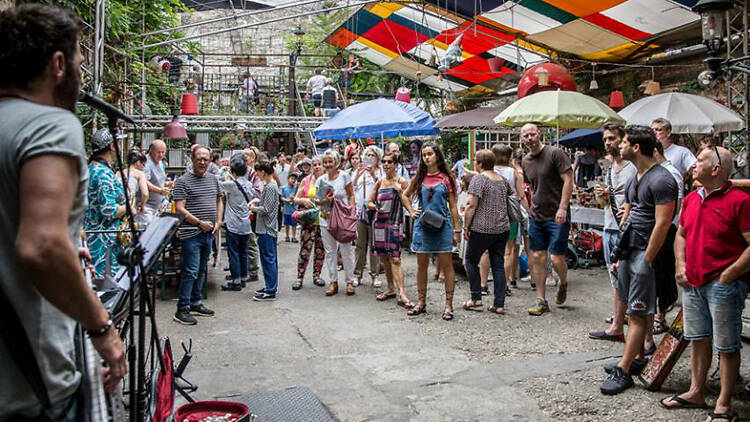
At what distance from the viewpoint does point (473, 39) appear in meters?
13.8

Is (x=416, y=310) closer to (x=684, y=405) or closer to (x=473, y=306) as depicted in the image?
(x=473, y=306)

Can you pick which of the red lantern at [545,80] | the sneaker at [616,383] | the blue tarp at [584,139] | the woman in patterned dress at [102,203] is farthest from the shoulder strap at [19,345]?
the blue tarp at [584,139]

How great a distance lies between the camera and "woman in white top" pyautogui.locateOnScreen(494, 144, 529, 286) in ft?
26.2

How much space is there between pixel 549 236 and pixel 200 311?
4.03 m

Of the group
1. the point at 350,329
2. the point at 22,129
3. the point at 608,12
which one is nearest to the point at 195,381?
the point at 350,329

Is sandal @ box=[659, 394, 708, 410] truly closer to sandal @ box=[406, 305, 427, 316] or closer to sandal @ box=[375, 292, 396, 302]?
sandal @ box=[406, 305, 427, 316]

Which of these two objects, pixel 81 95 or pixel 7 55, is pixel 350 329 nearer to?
pixel 81 95

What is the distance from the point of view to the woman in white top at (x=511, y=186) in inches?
314

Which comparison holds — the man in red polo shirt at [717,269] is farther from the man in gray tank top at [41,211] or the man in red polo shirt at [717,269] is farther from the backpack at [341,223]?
the backpack at [341,223]

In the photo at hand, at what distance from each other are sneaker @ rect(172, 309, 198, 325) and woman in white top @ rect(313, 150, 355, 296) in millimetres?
1996

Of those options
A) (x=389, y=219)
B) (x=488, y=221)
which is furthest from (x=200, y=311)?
(x=488, y=221)

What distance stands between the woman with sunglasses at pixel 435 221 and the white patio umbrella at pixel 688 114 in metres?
3.14

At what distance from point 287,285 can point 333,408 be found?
4693 millimetres

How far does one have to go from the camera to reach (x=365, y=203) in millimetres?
8578
